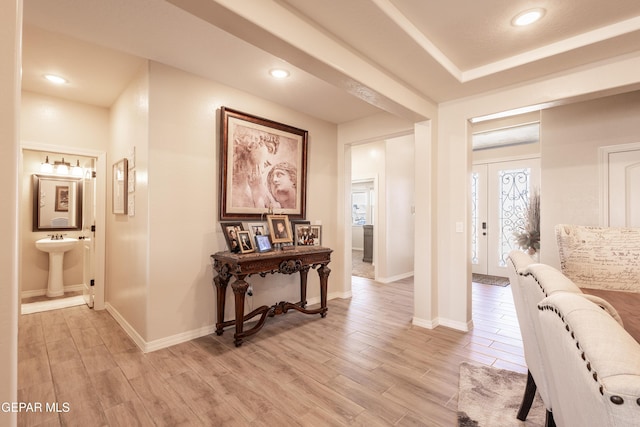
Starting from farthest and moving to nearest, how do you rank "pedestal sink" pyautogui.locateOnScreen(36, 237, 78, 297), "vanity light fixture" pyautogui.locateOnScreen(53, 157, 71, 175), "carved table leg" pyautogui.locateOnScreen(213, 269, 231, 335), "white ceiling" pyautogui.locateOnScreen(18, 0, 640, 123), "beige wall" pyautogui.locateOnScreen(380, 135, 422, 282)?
"beige wall" pyautogui.locateOnScreen(380, 135, 422, 282)
"vanity light fixture" pyautogui.locateOnScreen(53, 157, 71, 175)
"pedestal sink" pyautogui.locateOnScreen(36, 237, 78, 297)
"carved table leg" pyautogui.locateOnScreen(213, 269, 231, 335)
"white ceiling" pyautogui.locateOnScreen(18, 0, 640, 123)

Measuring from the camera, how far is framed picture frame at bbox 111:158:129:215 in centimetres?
316

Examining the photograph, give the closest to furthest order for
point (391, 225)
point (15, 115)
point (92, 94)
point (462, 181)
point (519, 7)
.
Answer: point (15, 115), point (519, 7), point (462, 181), point (92, 94), point (391, 225)

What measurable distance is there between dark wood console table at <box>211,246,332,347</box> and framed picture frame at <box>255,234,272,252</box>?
0.37 ft

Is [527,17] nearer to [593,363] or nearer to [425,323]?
[593,363]

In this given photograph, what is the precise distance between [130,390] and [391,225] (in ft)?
14.4

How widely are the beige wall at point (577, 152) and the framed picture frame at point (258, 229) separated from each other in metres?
3.28

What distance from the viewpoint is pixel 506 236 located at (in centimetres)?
552

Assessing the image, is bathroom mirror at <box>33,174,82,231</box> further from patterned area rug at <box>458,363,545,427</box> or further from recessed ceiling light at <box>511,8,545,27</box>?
recessed ceiling light at <box>511,8,545,27</box>

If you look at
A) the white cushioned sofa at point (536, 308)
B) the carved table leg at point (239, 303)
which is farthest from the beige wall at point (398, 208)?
the white cushioned sofa at point (536, 308)

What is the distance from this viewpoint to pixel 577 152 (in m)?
3.47

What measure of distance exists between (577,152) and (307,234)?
127 inches

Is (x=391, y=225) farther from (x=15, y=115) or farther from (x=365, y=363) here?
(x=15, y=115)

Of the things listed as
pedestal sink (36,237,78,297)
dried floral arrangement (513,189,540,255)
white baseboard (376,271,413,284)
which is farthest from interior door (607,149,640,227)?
pedestal sink (36,237,78,297)

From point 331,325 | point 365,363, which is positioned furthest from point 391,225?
point 365,363
